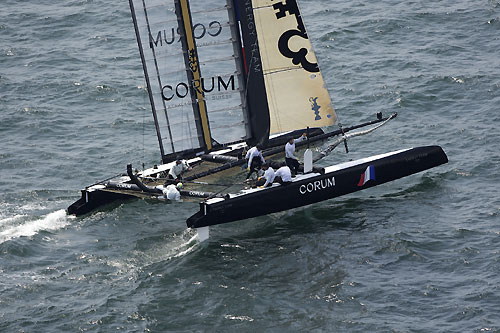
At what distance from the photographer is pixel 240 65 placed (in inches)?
973

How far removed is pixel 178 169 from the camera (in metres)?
23.9

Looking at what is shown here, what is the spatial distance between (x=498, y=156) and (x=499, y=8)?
46.0ft

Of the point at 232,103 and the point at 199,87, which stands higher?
the point at 199,87

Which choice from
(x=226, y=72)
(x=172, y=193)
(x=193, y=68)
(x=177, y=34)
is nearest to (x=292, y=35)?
(x=226, y=72)

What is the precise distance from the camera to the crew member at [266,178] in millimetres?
22625

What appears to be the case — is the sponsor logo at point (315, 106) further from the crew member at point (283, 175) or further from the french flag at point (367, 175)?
the crew member at point (283, 175)

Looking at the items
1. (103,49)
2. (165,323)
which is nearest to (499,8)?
(103,49)

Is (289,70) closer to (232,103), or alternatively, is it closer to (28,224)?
(232,103)

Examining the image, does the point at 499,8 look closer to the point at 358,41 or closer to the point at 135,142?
the point at 358,41

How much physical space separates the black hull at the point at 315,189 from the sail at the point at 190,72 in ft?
11.1

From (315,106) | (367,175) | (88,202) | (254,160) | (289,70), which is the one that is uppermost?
(289,70)

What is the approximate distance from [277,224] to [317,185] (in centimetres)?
141

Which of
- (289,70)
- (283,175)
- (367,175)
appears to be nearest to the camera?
(283,175)

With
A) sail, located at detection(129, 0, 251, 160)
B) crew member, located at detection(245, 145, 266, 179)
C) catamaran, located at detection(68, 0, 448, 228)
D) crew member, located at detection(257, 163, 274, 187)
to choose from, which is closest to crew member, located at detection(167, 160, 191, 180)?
catamaran, located at detection(68, 0, 448, 228)
